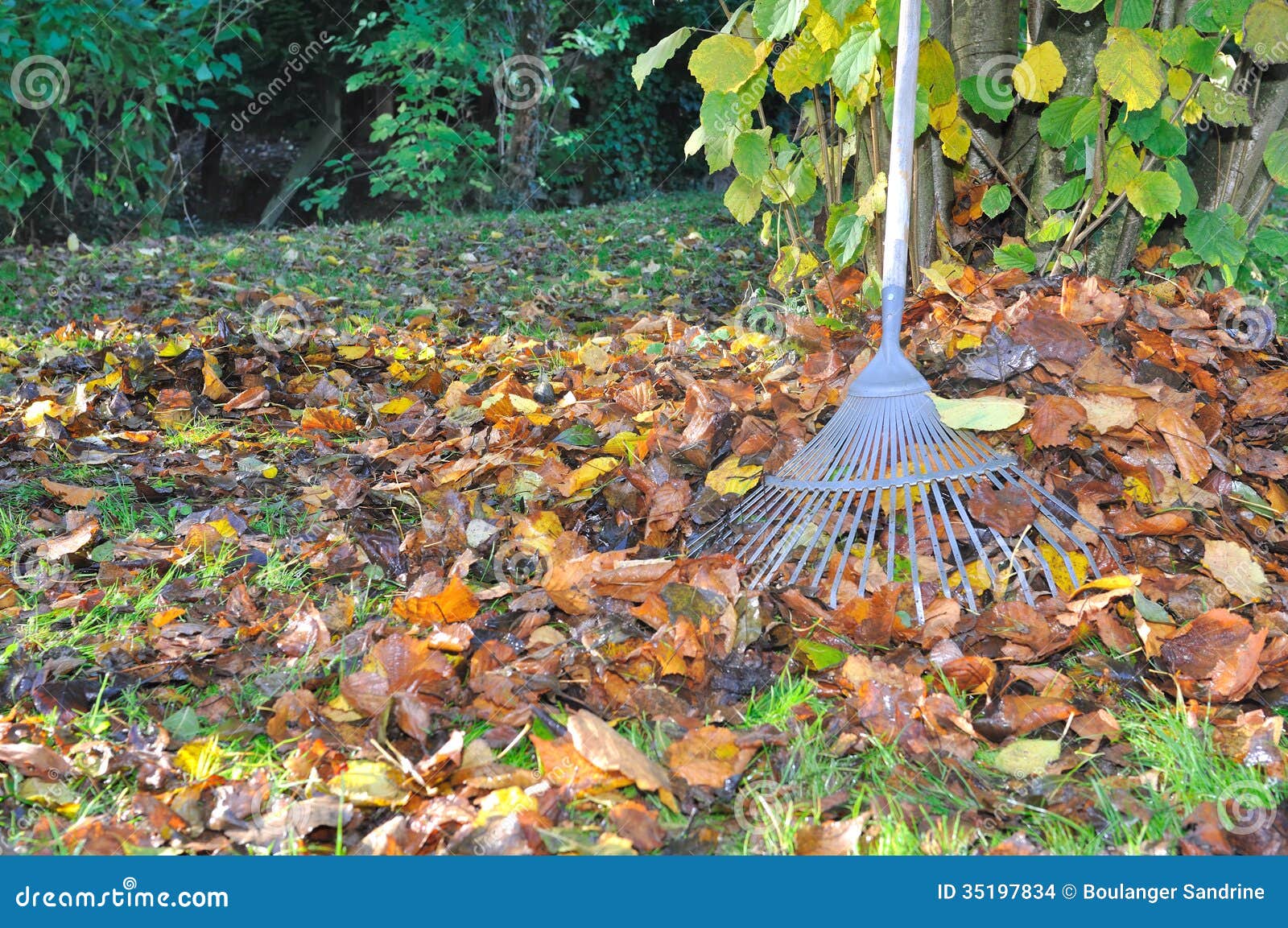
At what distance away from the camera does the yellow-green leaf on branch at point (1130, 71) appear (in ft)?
7.61

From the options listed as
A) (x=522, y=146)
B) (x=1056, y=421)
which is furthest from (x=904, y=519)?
(x=522, y=146)

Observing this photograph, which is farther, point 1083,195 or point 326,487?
point 1083,195

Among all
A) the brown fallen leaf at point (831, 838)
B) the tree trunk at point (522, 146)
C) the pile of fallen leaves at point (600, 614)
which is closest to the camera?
the brown fallen leaf at point (831, 838)

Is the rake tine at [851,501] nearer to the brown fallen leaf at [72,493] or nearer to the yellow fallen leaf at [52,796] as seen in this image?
the yellow fallen leaf at [52,796]

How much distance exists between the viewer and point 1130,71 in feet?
7.66

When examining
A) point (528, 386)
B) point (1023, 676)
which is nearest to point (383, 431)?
point (528, 386)

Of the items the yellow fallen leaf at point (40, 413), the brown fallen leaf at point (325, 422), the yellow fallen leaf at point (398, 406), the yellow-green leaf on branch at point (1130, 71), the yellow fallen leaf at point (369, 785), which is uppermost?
the yellow-green leaf on branch at point (1130, 71)

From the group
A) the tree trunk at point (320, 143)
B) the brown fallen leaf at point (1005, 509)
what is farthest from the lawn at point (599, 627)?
the tree trunk at point (320, 143)

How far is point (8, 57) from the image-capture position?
18.9 feet

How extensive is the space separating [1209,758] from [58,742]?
61.3 inches

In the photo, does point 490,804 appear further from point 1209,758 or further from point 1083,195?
point 1083,195

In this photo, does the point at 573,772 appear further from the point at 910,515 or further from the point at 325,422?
the point at 325,422

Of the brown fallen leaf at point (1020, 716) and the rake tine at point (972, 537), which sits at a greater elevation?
the rake tine at point (972, 537)

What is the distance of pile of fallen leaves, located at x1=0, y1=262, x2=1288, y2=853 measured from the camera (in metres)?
1.37
